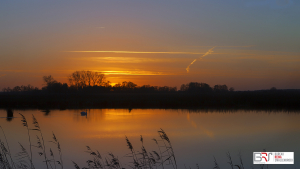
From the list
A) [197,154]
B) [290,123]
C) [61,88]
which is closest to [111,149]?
[197,154]

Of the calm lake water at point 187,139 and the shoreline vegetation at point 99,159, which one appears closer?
the shoreline vegetation at point 99,159

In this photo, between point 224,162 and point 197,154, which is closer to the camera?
point 224,162

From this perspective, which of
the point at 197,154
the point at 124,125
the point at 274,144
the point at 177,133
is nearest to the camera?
the point at 197,154

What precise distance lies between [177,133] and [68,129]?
5.69 m

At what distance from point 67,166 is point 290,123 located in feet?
42.9

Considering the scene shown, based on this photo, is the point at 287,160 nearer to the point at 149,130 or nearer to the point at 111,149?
the point at 111,149

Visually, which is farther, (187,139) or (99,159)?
(187,139)

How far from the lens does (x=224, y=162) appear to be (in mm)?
7789

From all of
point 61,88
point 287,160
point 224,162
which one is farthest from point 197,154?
point 61,88

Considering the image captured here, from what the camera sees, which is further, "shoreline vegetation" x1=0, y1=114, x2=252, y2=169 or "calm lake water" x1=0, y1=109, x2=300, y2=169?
"calm lake water" x1=0, y1=109, x2=300, y2=169

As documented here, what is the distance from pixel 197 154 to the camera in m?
8.61

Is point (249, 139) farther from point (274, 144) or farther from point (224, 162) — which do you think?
point (224, 162)

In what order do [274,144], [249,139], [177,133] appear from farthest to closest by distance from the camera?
[177,133], [249,139], [274,144]

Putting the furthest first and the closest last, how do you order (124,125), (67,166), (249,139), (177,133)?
1. (124,125)
2. (177,133)
3. (249,139)
4. (67,166)
